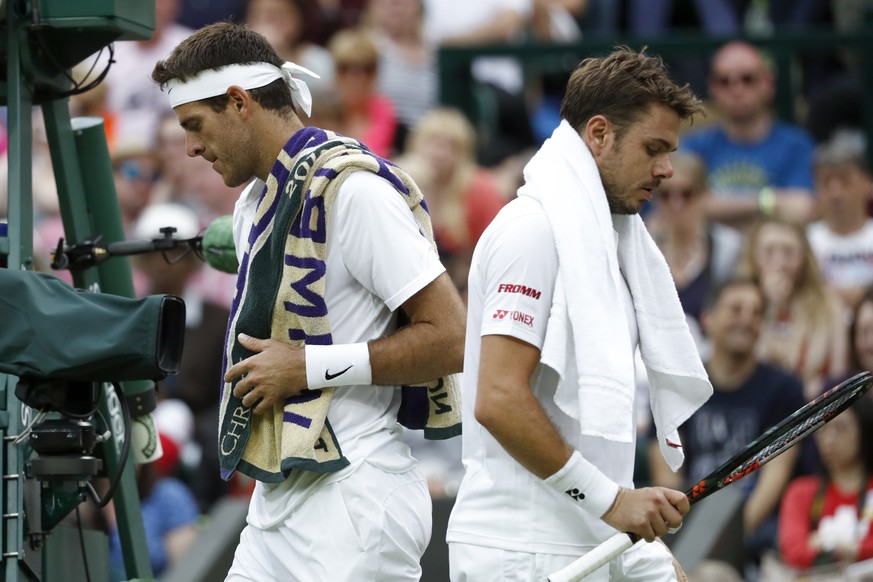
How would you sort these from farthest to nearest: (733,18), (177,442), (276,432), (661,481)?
(733,18) < (177,442) < (661,481) < (276,432)

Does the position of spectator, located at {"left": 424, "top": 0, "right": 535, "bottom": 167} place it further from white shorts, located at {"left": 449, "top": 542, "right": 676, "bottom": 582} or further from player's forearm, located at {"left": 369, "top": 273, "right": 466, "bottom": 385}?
white shorts, located at {"left": 449, "top": 542, "right": 676, "bottom": 582}

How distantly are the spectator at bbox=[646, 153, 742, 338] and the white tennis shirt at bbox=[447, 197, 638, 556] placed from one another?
5.14 metres

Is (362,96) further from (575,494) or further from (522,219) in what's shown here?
(575,494)

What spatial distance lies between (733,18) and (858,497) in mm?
4714

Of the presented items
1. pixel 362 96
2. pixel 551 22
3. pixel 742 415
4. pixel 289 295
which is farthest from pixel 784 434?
pixel 551 22

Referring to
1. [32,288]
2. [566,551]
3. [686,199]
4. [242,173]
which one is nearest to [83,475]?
[32,288]

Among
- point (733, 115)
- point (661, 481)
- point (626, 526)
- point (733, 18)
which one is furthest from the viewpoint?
point (733, 18)

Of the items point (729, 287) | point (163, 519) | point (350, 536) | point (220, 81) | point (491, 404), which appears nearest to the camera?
point (491, 404)

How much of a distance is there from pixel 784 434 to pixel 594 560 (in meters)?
0.77

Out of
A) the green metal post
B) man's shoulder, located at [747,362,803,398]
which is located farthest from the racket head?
man's shoulder, located at [747,362,803,398]

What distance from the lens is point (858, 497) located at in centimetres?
759

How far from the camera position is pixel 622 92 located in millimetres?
4191

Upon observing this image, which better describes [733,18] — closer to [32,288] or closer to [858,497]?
[858,497]

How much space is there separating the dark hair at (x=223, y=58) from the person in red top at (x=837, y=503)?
3844 mm
